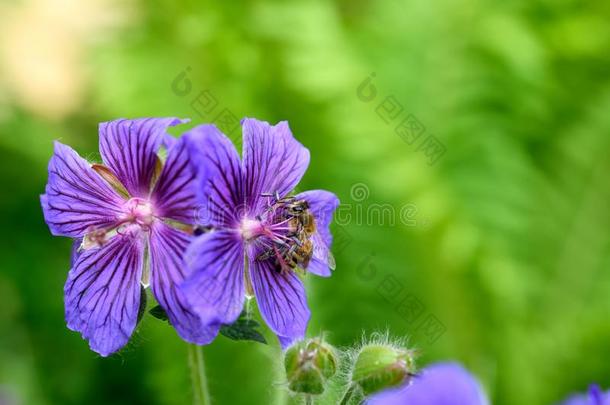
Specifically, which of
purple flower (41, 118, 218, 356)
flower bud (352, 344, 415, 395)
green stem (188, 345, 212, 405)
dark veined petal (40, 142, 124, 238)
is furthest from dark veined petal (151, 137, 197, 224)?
flower bud (352, 344, 415, 395)

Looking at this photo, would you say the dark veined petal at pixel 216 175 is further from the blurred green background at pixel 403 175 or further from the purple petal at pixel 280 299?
the blurred green background at pixel 403 175

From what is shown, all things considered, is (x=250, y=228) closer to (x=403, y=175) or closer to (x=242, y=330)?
(x=242, y=330)

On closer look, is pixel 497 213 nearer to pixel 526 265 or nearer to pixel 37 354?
pixel 526 265

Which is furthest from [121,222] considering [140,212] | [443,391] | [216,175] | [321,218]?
[443,391]

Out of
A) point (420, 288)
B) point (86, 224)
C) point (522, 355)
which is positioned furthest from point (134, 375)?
point (86, 224)

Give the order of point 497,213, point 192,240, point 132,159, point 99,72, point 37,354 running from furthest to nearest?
1. point 99,72
2. point 497,213
3. point 37,354
4. point 132,159
5. point 192,240

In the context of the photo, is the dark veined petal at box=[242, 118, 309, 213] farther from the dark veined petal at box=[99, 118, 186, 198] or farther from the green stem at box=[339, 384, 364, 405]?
the green stem at box=[339, 384, 364, 405]
